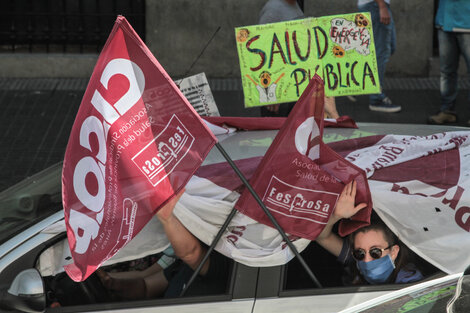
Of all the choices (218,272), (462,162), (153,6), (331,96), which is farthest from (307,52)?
(153,6)

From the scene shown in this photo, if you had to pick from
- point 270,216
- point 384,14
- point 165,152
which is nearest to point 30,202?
point 165,152

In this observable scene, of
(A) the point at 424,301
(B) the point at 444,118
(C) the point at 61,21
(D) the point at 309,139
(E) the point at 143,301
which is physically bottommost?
(B) the point at 444,118

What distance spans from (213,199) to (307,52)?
10.2ft

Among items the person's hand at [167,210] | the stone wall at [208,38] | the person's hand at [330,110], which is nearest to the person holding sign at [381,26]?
the stone wall at [208,38]

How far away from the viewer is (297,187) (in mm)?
3838

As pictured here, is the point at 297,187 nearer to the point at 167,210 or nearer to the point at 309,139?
the point at 309,139

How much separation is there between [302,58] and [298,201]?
121 inches

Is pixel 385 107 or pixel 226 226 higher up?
pixel 226 226

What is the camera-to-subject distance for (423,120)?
9.63 m

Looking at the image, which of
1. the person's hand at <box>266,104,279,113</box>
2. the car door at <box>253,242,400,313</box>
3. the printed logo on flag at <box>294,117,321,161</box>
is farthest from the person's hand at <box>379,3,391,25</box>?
the car door at <box>253,242,400,313</box>

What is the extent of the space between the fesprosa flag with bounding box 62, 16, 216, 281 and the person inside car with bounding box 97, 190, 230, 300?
19cm

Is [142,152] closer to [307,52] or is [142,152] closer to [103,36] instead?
[307,52]

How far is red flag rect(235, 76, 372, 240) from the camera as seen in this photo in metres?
3.81

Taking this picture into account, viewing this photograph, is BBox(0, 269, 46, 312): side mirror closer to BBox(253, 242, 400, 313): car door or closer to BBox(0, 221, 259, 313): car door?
BBox(0, 221, 259, 313): car door
